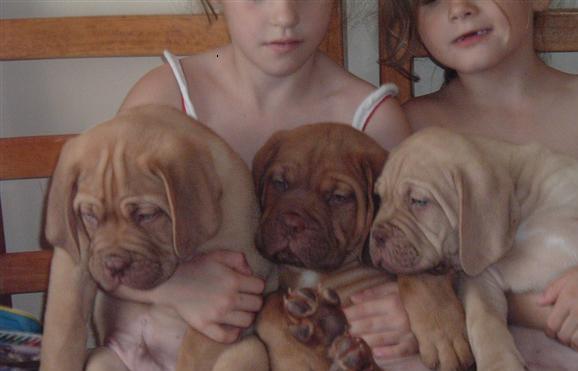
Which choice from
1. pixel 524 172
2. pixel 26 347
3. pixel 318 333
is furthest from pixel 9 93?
pixel 524 172

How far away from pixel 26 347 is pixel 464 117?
82 centimetres

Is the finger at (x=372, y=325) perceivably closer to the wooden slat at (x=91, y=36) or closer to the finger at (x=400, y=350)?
the finger at (x=400, y=350)

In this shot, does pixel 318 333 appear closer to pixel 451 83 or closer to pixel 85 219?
pixel 85 219

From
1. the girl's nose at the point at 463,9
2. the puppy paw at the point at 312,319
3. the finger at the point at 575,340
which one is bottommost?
the finger at the point at 575,340

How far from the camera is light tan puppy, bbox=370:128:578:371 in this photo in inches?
39.0

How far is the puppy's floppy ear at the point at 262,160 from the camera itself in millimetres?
1089

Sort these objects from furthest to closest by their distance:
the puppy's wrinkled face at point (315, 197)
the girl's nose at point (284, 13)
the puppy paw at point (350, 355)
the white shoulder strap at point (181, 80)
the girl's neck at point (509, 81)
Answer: the girl's neck at point (509, 81) < the white shoulder strap at point (181, 80) < the girl's nose at point (284, 13) < the puppy's wrinkled face at point (315, 197) < the puppy paw at point (350, 355)

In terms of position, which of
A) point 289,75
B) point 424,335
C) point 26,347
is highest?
point 289,75

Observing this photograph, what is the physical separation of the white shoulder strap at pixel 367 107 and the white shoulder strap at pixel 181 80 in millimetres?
262

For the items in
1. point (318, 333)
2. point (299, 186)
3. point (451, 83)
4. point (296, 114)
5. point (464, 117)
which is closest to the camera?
point (318, 333)

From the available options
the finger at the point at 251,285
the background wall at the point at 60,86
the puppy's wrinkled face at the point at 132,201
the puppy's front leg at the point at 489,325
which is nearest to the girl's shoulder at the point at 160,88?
the background wall at the point at 60,86

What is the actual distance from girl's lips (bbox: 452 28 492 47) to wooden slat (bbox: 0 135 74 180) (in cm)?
67

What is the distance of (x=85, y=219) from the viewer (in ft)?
3.20

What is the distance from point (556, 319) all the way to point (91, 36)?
0.89m
